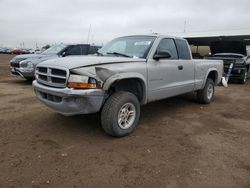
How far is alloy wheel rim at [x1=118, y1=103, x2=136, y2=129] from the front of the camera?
4.89 meters

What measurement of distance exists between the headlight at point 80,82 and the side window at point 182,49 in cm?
294

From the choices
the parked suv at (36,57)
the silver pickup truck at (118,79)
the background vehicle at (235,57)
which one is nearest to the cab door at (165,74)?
the silver pickup truck at (118,79)

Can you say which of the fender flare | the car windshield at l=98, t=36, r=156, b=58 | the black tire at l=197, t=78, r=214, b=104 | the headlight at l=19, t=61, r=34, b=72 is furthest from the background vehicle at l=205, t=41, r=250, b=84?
the fender flare

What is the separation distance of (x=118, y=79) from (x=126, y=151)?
1175 mm

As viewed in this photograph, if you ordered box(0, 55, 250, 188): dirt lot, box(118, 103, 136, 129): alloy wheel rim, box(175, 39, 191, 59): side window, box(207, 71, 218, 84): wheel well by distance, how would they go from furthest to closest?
1. box(207, 71, 218, 84): wheel well
2. box(175, 39, 191, 59): side window
3. box(118, 103, 136, 129): alloy wheel rim
4. box(0, 55, 250, 188): dirt lot

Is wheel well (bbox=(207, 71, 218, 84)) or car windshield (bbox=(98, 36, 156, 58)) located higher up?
car windshield (bbox=(98, 36, 156, 58))

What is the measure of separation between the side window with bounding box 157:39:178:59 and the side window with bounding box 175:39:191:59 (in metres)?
0.19

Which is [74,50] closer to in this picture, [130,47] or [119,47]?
[119,47]

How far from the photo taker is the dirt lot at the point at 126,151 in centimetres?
348

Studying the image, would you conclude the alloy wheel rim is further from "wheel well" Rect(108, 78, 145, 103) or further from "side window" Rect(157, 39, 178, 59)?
"side window" Rect(157, 39, 178, 59)

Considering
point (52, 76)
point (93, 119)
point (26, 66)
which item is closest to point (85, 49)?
point (26, 66)

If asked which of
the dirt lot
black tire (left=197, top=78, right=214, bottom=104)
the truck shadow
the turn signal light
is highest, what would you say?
the turn signal light

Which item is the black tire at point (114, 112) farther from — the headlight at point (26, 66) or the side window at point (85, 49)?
the side window at point (85, 49)

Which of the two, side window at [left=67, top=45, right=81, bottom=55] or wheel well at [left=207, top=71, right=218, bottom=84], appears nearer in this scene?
wheel well at [left=207, top=71, right=218, bottom=84]
